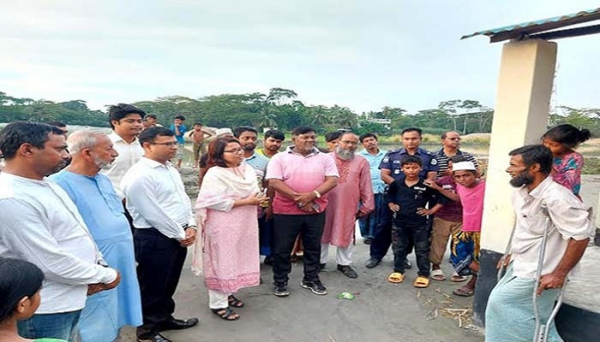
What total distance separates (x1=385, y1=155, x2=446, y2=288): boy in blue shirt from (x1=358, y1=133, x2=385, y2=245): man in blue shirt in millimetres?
1104

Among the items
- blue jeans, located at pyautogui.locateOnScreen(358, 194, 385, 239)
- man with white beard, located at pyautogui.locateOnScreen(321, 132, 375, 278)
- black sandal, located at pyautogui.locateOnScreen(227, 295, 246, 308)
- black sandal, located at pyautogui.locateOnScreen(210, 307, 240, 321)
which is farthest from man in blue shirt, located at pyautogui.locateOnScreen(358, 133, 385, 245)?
black sandal, located at pyautogui.locateOnScreen(210, 307, 240, 321)

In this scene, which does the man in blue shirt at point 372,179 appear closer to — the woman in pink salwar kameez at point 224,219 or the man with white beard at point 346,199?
the man with white beard at point 346,199

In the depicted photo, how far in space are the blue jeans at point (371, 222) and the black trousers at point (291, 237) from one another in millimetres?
1731

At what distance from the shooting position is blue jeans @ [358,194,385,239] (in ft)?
19.3

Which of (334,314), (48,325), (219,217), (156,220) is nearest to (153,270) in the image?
(156,220)

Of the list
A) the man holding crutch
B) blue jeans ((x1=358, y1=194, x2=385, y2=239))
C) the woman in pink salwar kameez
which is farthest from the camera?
blue jeans ((x1=358, y1=194, x2=385, y2=239))

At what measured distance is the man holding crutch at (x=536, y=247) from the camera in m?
2.36

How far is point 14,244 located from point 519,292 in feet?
9.03

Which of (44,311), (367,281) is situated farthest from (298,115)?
(44,311)

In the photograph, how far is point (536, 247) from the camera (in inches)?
101

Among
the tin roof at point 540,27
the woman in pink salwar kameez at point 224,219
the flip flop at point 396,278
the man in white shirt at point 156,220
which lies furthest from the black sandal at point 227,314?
the tin roof at point 540,27

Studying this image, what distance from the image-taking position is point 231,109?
43.6 meters

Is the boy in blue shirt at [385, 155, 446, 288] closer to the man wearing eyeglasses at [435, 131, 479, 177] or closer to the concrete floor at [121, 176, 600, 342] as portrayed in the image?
the concrete floor at [121, 176, 600, 342]

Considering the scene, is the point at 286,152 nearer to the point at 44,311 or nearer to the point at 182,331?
the point at 182,331
